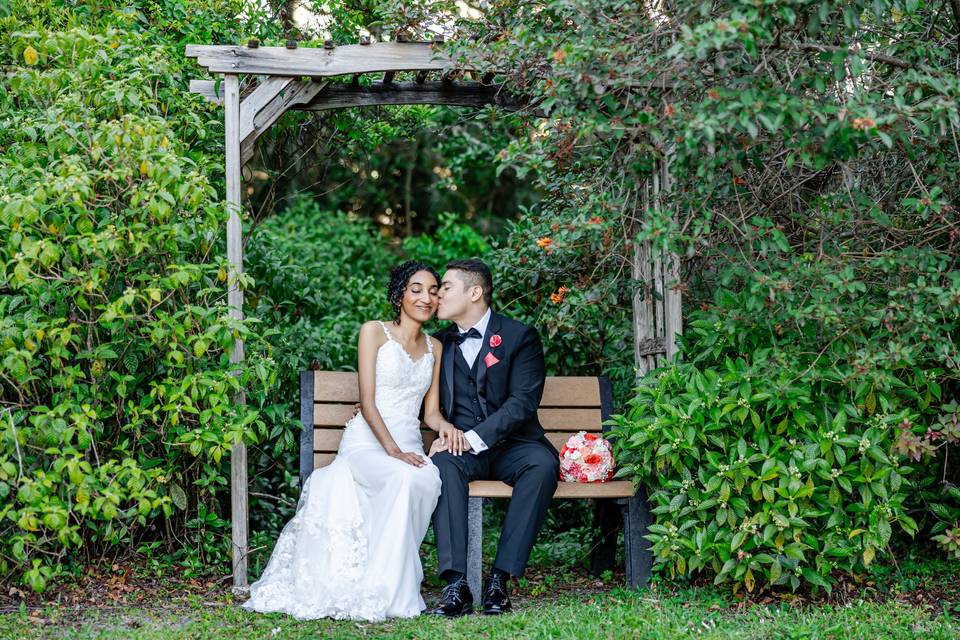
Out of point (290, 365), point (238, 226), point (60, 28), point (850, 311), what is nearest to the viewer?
point (850, 311)

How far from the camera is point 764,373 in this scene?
175 inches

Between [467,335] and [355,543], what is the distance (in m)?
1.30

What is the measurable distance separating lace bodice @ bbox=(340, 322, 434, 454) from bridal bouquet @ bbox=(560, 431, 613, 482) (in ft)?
2.55

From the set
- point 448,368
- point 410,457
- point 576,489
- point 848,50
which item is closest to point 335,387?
point 448,368

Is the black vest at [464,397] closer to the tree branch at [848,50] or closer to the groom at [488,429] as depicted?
the groom at [488,429]

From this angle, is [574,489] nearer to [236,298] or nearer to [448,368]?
[448,368]

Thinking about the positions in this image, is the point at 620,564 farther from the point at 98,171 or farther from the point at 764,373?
the point at 98,171

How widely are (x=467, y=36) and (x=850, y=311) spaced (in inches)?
89.7

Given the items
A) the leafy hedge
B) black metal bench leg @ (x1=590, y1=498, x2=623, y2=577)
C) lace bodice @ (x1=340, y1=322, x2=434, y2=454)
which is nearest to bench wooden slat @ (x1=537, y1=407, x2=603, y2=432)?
black metal bench leg @ (x1=590, y1=498, x2=623, y2=577)

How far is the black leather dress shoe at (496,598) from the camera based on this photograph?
449cm

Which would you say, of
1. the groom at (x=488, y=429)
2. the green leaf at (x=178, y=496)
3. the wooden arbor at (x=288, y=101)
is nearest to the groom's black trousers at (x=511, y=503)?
the groom at (x=488, y=429)

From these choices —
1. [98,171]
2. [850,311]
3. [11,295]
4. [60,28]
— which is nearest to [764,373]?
[850,311]

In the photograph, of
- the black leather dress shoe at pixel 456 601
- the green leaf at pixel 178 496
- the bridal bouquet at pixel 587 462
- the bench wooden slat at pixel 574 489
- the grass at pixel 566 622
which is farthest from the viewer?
the bridal bouquet at pixel 587 462

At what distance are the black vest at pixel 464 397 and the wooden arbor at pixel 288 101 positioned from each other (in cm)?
89
